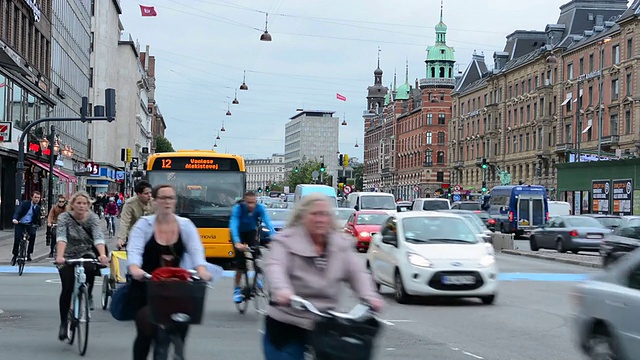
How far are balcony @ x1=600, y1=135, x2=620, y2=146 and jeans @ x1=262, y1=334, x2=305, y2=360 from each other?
65.9 m

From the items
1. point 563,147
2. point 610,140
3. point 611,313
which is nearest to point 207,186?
point 611,313

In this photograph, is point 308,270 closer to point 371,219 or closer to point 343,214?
point 371,219

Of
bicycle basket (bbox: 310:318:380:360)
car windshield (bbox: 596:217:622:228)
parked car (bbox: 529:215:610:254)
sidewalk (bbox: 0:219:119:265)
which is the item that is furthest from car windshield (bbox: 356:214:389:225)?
bicycle basket (bbox: 310:318:380:360)

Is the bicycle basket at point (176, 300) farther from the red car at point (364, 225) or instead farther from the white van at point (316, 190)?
the white van at point (316, 190)

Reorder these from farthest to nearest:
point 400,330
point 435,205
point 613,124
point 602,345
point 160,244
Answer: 1. point 613,124
2. point 435,205
3. point 400,330
4. point 602,345
5. point 160,244

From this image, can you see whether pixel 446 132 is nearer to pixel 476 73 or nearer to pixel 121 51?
pixel 476 73

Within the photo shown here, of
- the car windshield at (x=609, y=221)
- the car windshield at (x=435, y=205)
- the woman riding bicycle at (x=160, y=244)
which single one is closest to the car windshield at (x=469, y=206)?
the car windshield at (x=435, y=205)

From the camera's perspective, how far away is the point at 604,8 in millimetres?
81750

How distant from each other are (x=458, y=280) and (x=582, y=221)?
19.6 meters

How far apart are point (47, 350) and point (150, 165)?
44.1 ft

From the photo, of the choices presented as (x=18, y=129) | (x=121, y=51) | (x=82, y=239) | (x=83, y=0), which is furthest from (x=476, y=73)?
(x=82, y=239)

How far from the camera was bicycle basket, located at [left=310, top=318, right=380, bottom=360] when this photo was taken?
5422mm

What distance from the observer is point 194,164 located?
77.6 feet

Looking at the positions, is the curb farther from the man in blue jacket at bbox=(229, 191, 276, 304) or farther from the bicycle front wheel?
the bicycle front wheel
